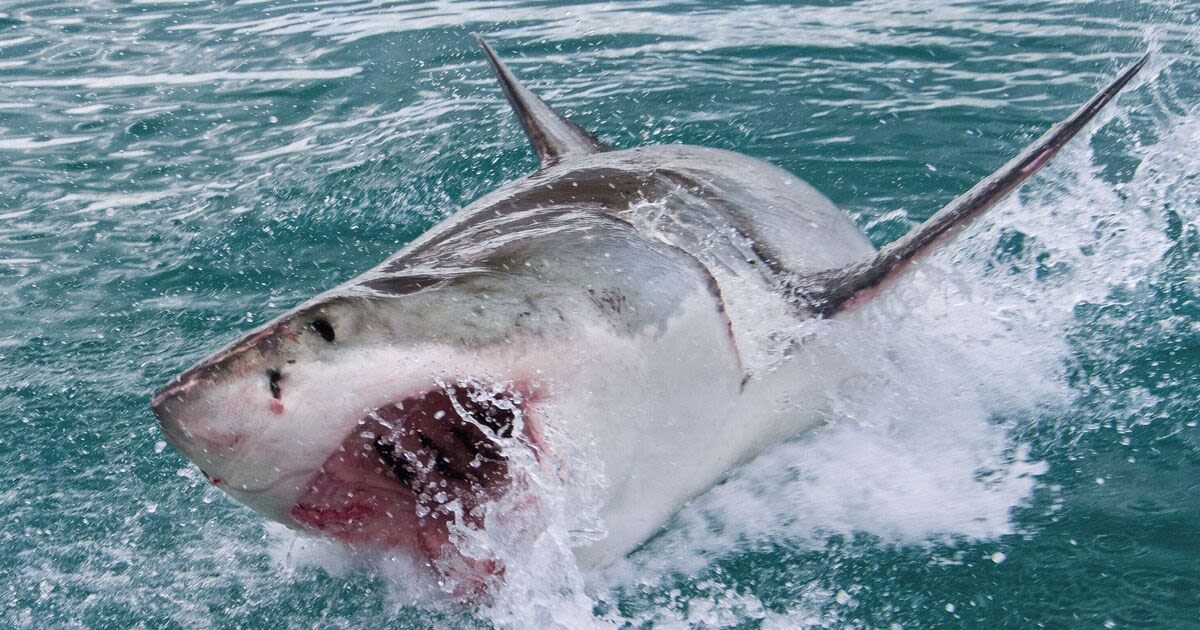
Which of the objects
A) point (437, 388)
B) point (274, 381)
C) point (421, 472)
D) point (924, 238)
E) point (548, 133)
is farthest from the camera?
point (548, 133)

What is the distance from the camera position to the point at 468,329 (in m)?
1.66

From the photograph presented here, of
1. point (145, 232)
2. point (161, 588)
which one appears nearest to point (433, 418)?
point (161, 588)

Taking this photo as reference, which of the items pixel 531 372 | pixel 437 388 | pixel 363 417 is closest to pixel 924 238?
pixel 531 372

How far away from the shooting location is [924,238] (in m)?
2.38

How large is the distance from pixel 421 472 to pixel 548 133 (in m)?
2.22

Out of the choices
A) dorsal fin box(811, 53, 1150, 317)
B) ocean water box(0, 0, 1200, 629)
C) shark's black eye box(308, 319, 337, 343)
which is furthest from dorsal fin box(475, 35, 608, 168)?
shark's black eye box(308, 319, 337, 343)

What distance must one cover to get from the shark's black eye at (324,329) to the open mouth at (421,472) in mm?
121

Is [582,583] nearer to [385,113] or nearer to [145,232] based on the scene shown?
[145,232]

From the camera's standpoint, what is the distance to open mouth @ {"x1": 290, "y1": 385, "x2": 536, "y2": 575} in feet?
5.38

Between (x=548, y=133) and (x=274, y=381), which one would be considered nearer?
(x=274, y=381)

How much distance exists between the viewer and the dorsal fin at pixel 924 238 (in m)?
2.38

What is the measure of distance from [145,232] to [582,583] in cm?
310

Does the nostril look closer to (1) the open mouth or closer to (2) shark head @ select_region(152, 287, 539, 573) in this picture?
(2) shark head @ select_region(152, 287, 539, 573)

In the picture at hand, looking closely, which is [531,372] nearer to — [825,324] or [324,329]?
[324,329]
